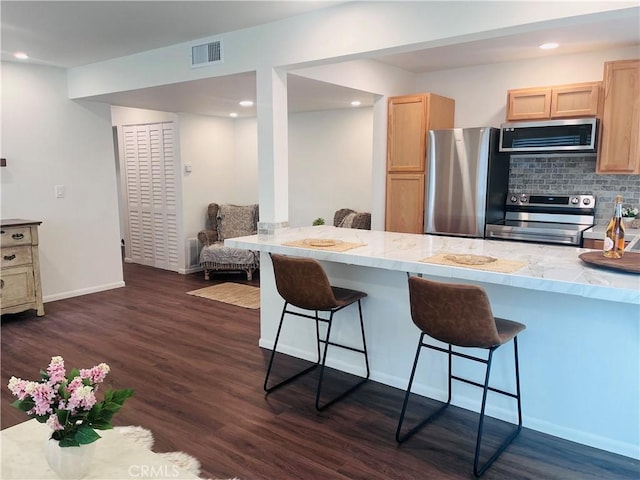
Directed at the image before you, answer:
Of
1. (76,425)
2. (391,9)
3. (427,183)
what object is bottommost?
(76,425)

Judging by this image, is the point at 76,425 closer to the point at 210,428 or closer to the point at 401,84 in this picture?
the point at 210,428

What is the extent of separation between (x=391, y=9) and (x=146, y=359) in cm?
292

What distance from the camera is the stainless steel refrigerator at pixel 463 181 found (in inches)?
167

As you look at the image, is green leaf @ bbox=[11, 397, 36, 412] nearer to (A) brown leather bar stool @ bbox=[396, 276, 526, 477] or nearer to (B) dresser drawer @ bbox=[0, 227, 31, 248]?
(A) brown leather bar stool @ bbox=[396, 276, 526, 477]

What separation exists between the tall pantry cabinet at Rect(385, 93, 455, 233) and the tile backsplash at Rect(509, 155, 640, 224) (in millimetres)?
957

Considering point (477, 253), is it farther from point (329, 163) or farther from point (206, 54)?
point (329, 163)

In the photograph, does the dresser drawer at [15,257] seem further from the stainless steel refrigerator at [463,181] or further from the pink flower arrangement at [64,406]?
the stainless steel refrigerator at [463,181]

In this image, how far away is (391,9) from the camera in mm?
2809

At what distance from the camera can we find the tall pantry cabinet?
14.8 ft

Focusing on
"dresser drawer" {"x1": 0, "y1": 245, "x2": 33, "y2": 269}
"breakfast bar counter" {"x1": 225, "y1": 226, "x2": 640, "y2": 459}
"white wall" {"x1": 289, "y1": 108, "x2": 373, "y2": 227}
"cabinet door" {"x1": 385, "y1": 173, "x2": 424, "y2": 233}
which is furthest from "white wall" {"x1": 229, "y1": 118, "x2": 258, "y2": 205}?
"breakfast bar counter" {"x1": 225, "y1": 226, "x2": 640, "y2": 459}

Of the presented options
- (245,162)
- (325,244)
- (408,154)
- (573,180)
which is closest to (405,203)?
(408,154)

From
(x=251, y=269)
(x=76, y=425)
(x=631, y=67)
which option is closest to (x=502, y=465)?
(x=76, y=425)

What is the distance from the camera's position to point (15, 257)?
14.0 ft

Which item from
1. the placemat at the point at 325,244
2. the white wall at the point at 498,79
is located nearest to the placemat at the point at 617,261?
the placemat at the point at 325,244
